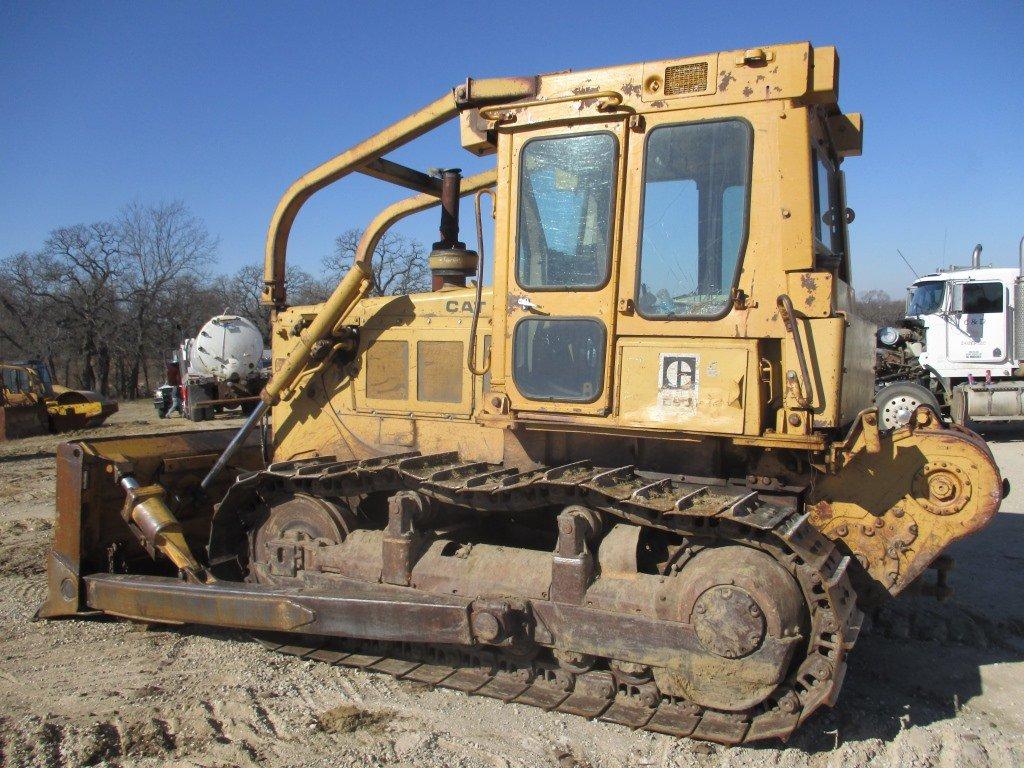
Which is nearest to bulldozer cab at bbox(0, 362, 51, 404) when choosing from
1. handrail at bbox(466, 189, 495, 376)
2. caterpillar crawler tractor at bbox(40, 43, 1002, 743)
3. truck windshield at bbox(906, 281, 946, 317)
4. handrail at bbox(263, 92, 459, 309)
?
handrail at bbox(263, 92, 459, 309)

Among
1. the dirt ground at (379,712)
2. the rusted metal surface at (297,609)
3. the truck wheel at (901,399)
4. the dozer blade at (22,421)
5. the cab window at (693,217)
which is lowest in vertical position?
the dirt ground at (379,712)

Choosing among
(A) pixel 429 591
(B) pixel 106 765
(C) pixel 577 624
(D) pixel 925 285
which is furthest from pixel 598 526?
(D) pixel 925 285

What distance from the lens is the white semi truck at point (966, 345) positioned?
53.0 feet

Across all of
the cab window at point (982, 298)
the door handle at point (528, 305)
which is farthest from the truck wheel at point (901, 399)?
the door handle at point (528, 305)

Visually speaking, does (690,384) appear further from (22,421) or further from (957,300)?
(22,421)

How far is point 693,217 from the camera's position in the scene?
4.18 m

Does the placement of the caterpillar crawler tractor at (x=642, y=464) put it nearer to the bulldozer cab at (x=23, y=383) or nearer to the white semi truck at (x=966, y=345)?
the white semi truck at (x=966, y=345)

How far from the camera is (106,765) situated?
385 cm

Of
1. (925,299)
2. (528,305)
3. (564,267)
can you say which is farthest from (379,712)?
(925,299)

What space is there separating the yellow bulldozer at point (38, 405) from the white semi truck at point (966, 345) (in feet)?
58.2

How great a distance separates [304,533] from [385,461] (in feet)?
2.71

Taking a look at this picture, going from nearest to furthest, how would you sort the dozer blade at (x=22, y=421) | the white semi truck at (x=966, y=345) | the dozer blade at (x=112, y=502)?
1. the dozer blade at (x=112, y=502)
2. the white semi truck at (x=966, y=345)
3. the dozer blade at (x=22, y=421)

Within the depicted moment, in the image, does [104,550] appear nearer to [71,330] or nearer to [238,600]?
[238,600]

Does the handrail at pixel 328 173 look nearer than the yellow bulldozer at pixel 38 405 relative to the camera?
Yes
